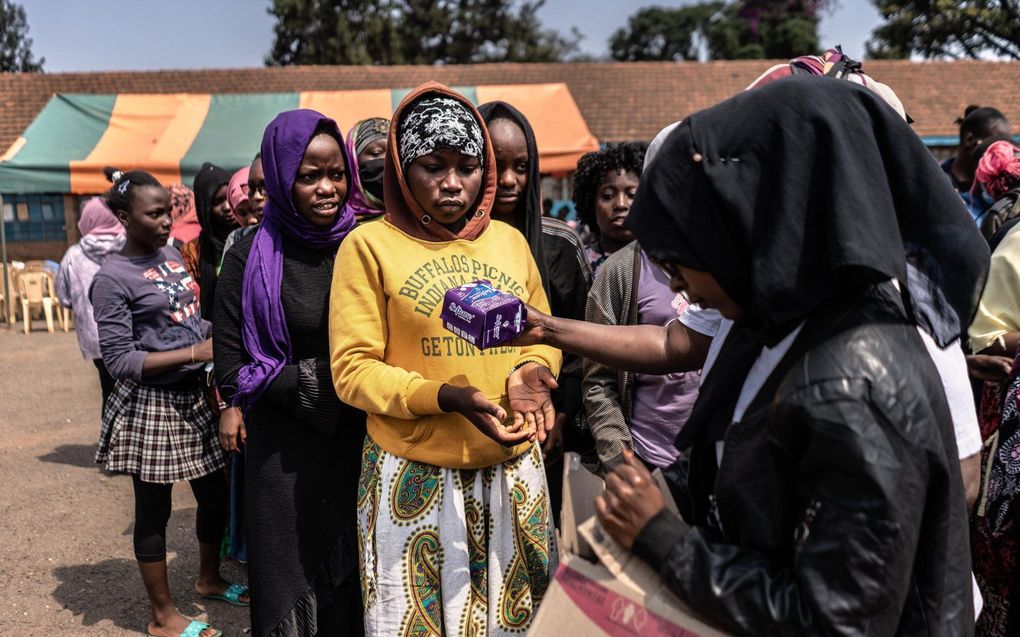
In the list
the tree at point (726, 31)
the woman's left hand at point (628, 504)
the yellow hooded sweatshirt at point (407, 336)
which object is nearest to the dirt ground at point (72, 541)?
the yellow hooded sweatshirt at point (407, 336)

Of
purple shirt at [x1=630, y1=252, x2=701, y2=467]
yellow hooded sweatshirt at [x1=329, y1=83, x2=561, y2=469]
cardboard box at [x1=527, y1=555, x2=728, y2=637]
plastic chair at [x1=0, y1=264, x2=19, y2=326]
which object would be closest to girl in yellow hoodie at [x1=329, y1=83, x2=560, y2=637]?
yellow hooded sweatshirt at [x1=329, y1=83, x2=561, y2=469]

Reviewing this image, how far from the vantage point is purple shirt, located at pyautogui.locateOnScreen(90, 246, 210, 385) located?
324 cm

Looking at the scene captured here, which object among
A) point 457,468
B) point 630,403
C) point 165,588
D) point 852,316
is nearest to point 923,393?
point 852,316

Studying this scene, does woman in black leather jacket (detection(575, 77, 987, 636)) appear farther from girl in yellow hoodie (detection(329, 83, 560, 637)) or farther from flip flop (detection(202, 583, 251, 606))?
flip flop (detection(202, 583, 251, 606))

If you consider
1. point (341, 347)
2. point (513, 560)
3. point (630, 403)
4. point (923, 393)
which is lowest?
point (513, 560)

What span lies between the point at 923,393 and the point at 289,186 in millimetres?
1995

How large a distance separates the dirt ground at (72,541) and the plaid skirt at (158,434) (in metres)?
0.84

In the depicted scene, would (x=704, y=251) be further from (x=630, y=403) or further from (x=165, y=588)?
(x=165, y=588)

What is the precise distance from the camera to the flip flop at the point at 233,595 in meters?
3.82

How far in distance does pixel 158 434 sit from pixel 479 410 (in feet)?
6.65

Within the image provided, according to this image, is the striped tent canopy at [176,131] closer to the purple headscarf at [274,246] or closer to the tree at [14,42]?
the purple headscarf at [274,246]

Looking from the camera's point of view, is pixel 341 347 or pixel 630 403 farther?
pixel 630 403

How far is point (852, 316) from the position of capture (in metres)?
1.18

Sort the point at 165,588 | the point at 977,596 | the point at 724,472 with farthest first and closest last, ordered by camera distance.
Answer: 1. the point at 165,588
2. the point at 977,596
3. the point at 724,472
